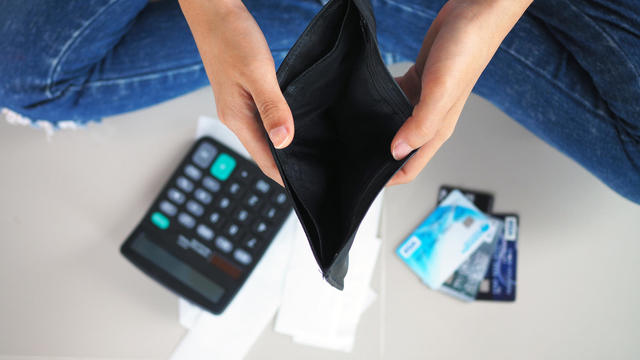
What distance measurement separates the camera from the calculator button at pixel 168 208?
63 centimetres

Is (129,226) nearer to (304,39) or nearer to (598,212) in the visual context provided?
(304,39)

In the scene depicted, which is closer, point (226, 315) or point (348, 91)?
point (348, 91)

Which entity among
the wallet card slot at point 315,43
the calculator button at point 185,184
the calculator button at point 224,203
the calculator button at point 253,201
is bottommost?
the calculator button at point 253,201

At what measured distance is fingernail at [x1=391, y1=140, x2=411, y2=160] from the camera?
1.10ft

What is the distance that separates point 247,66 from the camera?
14.3 inches

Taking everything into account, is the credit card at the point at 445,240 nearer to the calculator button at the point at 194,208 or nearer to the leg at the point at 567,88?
the leg at the point at 567,88

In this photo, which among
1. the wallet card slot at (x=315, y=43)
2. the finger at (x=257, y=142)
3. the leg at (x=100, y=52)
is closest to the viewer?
the wallet card slot at (x=315, y=43)

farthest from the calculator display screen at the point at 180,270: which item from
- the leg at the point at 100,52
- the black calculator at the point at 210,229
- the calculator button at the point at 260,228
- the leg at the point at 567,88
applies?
the leg at the point at 567,88

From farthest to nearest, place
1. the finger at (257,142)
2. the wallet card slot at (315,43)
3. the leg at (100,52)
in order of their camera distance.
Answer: the leg at (100,52) → the finger at (257,142) → the wallet card slot at (315,43)

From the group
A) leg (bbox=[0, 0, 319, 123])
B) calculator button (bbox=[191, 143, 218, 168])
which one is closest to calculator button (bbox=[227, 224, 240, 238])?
calculator button (bbox=[191, 143, 218, 168])

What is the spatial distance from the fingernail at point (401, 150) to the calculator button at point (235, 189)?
343 mm

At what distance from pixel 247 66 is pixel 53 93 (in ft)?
1.24

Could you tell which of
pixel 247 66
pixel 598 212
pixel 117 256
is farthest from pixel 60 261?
pixel 598 212

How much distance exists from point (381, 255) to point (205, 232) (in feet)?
0.89
